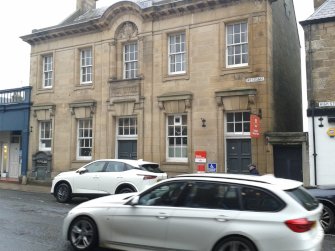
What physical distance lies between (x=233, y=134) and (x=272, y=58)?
376 cm

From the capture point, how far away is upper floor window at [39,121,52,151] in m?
23.6

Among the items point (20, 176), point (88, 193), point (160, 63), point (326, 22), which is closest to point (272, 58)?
point (326, 22)

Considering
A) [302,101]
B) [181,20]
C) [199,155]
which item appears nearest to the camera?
[199,155]

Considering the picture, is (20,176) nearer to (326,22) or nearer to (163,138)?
(163,138)

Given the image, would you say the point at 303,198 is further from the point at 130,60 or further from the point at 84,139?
the point at 84,139

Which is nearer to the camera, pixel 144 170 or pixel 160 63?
pixel 144 170

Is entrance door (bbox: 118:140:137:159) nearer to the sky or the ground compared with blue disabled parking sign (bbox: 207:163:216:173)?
nearer to the sky

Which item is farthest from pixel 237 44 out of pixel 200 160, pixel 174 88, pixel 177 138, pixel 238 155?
pixel 200 160

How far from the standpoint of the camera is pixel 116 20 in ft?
69.4

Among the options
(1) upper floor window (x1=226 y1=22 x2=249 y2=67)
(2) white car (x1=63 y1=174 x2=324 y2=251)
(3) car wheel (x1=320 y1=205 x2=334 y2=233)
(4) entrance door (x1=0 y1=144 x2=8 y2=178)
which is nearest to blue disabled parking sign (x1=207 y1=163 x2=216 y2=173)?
(1) upper floor window (x1=226 y1=22 x2=249 y2=67)

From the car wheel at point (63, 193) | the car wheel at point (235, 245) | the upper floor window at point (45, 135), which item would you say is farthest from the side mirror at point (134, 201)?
the upper floor window at point (45, 135)

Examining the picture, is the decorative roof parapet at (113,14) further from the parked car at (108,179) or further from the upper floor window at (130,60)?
the parked car at (108,179)

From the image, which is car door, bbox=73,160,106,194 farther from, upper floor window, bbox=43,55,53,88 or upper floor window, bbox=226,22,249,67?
upper floor window, bbox=43,55,53,88

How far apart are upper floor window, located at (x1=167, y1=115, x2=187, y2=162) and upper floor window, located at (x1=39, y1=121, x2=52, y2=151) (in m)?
8.22
